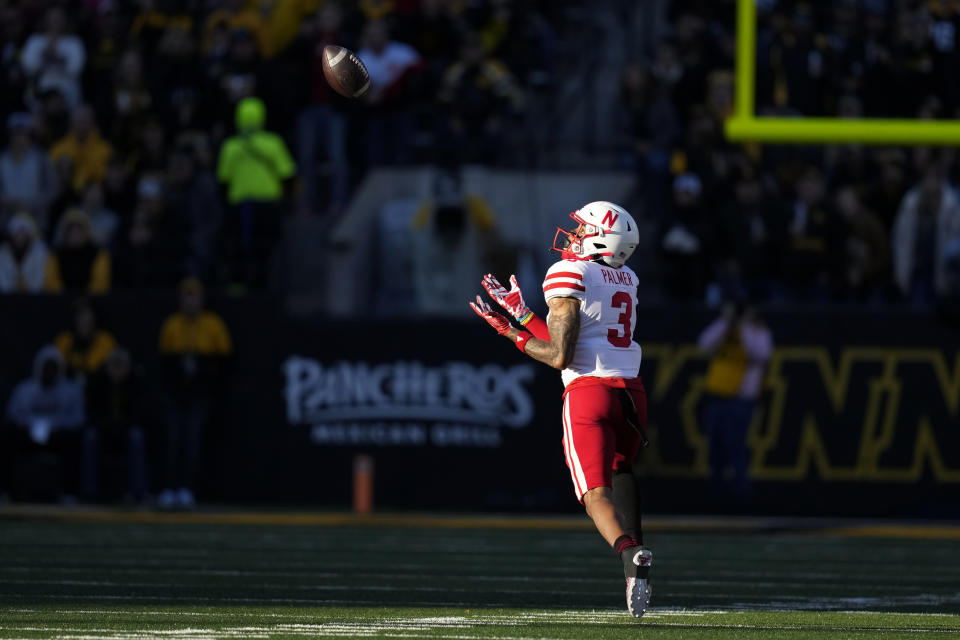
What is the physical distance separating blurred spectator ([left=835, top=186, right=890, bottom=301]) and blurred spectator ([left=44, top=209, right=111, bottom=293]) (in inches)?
264

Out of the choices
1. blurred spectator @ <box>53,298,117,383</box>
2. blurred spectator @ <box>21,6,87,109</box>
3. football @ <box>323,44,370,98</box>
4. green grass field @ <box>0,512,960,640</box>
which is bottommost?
green grass field @ <box>0,512,960,640</box>

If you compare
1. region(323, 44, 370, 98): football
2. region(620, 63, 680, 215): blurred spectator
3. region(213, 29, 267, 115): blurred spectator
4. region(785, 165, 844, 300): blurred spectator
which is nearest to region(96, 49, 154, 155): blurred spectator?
region(213, 29, 267, 115): blurred spectator

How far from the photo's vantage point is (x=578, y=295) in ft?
28.0

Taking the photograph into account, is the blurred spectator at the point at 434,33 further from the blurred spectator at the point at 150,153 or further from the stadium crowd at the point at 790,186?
the blurred spectator at the point at 150,153

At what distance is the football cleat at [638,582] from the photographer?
26.2 ft

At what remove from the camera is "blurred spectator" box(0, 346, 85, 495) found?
1662 cm

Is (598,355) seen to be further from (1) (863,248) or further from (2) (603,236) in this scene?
(1) (863,248)

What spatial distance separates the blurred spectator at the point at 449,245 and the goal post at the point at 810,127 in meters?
3.76

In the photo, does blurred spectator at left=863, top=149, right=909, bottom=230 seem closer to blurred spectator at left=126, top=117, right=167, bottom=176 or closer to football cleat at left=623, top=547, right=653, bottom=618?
blurred spectator at left=126, top=117, right=167, bottom=176

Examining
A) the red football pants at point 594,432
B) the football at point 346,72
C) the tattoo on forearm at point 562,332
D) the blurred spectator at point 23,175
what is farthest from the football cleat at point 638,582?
the blurred spectator at point 23,175

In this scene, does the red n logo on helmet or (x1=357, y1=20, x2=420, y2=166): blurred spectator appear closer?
the red n logo on helmet

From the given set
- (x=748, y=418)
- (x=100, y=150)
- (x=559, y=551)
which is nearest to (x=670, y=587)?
(x=559, y=551)

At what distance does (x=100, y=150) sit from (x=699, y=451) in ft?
21.1

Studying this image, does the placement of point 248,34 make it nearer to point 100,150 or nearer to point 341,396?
point 100,150
